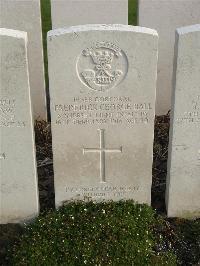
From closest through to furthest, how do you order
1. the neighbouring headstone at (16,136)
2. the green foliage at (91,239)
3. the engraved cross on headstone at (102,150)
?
the neighbouring headstone at (16,136) → the green foliage at (91,239) → the engraved cross on headstone at (102,150)

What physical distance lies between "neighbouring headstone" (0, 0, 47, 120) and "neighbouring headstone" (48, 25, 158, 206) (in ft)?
7.07

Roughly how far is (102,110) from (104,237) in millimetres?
1237

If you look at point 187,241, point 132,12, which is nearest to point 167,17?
point 187,241

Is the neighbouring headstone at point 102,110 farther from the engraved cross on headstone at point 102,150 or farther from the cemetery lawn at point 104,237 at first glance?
the cemetery lawn at point 104,237

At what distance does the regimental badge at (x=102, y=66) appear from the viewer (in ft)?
Answer: 14.6

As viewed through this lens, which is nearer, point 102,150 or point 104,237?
point 104,237

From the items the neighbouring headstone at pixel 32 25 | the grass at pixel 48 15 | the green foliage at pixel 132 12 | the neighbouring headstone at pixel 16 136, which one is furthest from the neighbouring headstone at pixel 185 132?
the green foliage at pixel 132 12

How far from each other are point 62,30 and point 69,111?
2.54ft

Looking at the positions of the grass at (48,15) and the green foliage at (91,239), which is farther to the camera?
the grass at (48,15)

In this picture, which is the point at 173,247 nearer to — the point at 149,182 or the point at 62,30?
the point at 149,182

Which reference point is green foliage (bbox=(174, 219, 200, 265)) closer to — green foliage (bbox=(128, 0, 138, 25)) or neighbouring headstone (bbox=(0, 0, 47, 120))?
neighbouring headstone (bbox=(0, 0, 47, 120))

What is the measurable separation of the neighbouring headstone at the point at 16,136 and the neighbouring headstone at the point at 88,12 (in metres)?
2.36

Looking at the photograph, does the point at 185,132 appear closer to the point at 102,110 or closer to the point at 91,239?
the point at 102,110

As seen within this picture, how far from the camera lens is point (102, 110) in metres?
4.76
